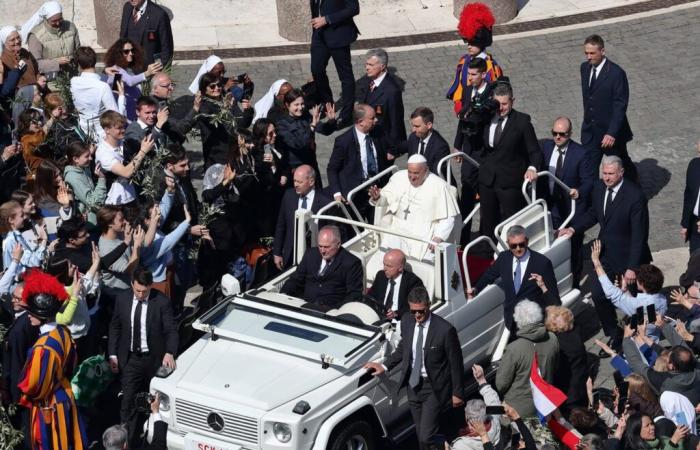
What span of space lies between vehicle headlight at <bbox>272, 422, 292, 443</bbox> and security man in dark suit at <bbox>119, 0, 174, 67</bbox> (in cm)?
796

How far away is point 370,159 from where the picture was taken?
15211 millimetres

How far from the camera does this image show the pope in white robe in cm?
1373

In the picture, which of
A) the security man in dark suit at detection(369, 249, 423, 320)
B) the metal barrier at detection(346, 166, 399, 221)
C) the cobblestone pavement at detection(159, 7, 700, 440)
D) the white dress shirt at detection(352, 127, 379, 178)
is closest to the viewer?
the security man in dark suit at detection(369, 249, 423, 320)

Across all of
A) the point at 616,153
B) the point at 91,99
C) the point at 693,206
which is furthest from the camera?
the point at 616,153

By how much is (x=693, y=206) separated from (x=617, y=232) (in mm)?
1022

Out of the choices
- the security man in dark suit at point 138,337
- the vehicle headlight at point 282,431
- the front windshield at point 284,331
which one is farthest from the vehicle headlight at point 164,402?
the vehicle headlight at point 282,431

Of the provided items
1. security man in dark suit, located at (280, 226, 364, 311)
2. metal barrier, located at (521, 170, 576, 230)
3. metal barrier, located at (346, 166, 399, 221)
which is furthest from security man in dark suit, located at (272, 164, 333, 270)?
metal barrier, located at (521, 170, 576, 230)

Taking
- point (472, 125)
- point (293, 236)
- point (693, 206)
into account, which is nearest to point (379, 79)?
point (472, 125)

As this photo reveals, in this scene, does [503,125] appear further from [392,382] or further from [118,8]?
[118,8]

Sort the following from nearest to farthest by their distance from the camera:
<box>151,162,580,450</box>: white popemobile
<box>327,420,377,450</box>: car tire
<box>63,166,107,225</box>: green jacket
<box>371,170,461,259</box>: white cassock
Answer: <box>151,162,580,450</box>: white popemobile, <box>327,420,377,450</box>: car tire, <box>371,170,461,259</box>: white cassock, <box>63,166,107,225</box>: green jacket

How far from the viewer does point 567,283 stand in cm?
1421

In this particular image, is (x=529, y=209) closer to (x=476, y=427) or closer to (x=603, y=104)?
(x=603, y=104)

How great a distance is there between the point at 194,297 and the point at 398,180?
8.95 feet

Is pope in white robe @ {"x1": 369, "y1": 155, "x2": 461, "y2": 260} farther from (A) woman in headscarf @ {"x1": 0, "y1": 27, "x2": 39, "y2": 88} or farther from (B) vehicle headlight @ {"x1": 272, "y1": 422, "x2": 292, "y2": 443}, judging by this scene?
(A) woman in headscarf @ {"x1": 0, "y1": 27, "x2": 39, "y2": 88}
